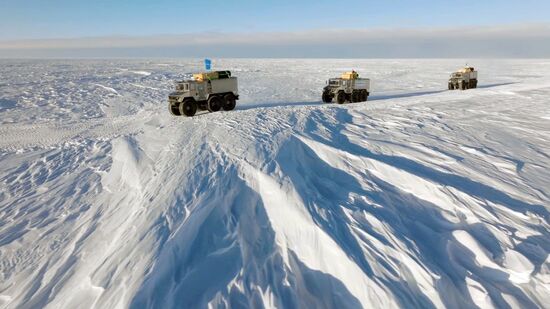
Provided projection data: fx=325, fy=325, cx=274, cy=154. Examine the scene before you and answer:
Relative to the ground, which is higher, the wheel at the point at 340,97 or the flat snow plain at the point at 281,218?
the wheel at the point at 340,97

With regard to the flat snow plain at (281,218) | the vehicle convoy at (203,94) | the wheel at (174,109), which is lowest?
the flat snow plain at (281,218)

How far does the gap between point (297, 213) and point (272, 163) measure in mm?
2065

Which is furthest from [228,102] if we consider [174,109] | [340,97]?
[340,97]

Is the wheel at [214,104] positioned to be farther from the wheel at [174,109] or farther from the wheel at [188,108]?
the wheel at [174,109]

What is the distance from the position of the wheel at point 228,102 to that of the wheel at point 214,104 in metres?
0.20

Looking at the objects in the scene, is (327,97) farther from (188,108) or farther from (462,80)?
(462,80)

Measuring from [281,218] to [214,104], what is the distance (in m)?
9.76

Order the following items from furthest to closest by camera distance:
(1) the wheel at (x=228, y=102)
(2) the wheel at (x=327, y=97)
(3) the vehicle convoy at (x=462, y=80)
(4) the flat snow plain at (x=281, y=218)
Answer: (3) the vehicle convoy at (x=462, y=80), (2) the wheel at (x=327, y=97), (1) the wheel at (x=228, y=102), (4) the flat snow plain at (x=281, y=218)

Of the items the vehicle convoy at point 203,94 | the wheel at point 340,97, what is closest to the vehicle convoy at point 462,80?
the wheel at point 340,97

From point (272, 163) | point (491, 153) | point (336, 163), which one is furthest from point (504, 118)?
point (272, 163)

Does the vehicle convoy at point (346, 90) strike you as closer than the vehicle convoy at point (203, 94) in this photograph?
No

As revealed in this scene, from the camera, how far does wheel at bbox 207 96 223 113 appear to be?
45.8 ft

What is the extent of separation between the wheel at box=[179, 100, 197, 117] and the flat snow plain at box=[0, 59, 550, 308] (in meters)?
2.80

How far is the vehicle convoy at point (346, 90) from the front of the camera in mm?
16891
